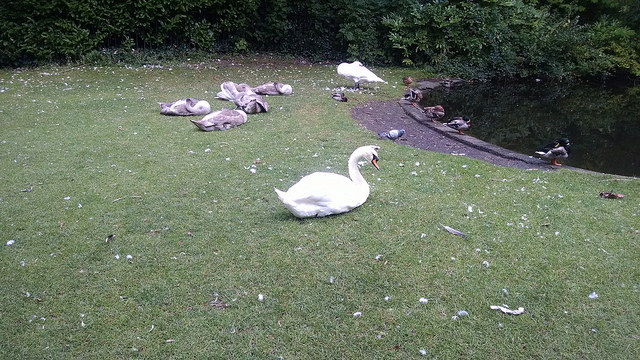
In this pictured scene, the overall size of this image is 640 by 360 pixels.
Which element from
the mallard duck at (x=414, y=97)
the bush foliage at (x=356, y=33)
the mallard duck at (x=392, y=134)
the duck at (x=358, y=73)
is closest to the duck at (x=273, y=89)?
the duck at (x=358, y=73)

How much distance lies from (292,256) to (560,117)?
30.3 feet

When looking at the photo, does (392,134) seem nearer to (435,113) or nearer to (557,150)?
(435,113)

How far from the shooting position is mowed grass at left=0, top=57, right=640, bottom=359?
3.25m

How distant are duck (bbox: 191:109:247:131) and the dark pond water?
15.3ft

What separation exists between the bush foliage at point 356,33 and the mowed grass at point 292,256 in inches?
266

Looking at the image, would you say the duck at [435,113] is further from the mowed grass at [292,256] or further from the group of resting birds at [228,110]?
the group of resting birds at [228,110]

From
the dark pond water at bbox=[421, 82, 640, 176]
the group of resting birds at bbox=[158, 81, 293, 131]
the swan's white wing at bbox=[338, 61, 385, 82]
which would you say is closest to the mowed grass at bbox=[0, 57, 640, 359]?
the group of resting birds at bbox=[158, 81, 293, 131]

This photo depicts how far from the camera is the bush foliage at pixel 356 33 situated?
12.7m

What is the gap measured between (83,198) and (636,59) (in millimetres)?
17175

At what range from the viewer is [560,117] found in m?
10.8

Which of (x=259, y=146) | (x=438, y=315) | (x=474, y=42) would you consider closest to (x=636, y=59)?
(x=474, y=42)

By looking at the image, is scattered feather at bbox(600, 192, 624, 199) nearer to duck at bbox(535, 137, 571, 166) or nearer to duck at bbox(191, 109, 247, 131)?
duck at bbox(535, 137, 571, 166)

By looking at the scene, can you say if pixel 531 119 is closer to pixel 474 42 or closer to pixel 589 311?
pixel 474 42

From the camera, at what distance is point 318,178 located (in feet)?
15.3
